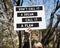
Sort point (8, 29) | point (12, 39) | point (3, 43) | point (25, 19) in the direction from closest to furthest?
1. point (25, 19)
2. point (8, 29)
3. point (12, 39)
4. point (3, 43)

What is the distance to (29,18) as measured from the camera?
22.0 ft

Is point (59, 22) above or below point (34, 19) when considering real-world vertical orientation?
below

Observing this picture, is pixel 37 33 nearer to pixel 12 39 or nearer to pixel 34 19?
pixel 12 39

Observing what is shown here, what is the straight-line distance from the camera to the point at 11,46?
61.9 feet

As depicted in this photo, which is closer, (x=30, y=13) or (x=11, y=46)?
(x=30, y=13)

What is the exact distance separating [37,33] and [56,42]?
181 centimetres

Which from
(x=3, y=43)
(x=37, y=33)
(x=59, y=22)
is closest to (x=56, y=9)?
(x=59, y=22)

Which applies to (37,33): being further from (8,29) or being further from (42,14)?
(42,14)

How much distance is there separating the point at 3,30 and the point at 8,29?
34.9 inches

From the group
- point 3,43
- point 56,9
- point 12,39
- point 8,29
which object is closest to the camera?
point 56,9

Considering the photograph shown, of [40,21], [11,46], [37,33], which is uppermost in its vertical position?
[40,21]

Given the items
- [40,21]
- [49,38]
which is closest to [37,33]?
[49,38]

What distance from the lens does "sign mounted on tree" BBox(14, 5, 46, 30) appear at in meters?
6.62

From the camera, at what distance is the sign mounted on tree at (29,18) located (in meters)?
6.62
